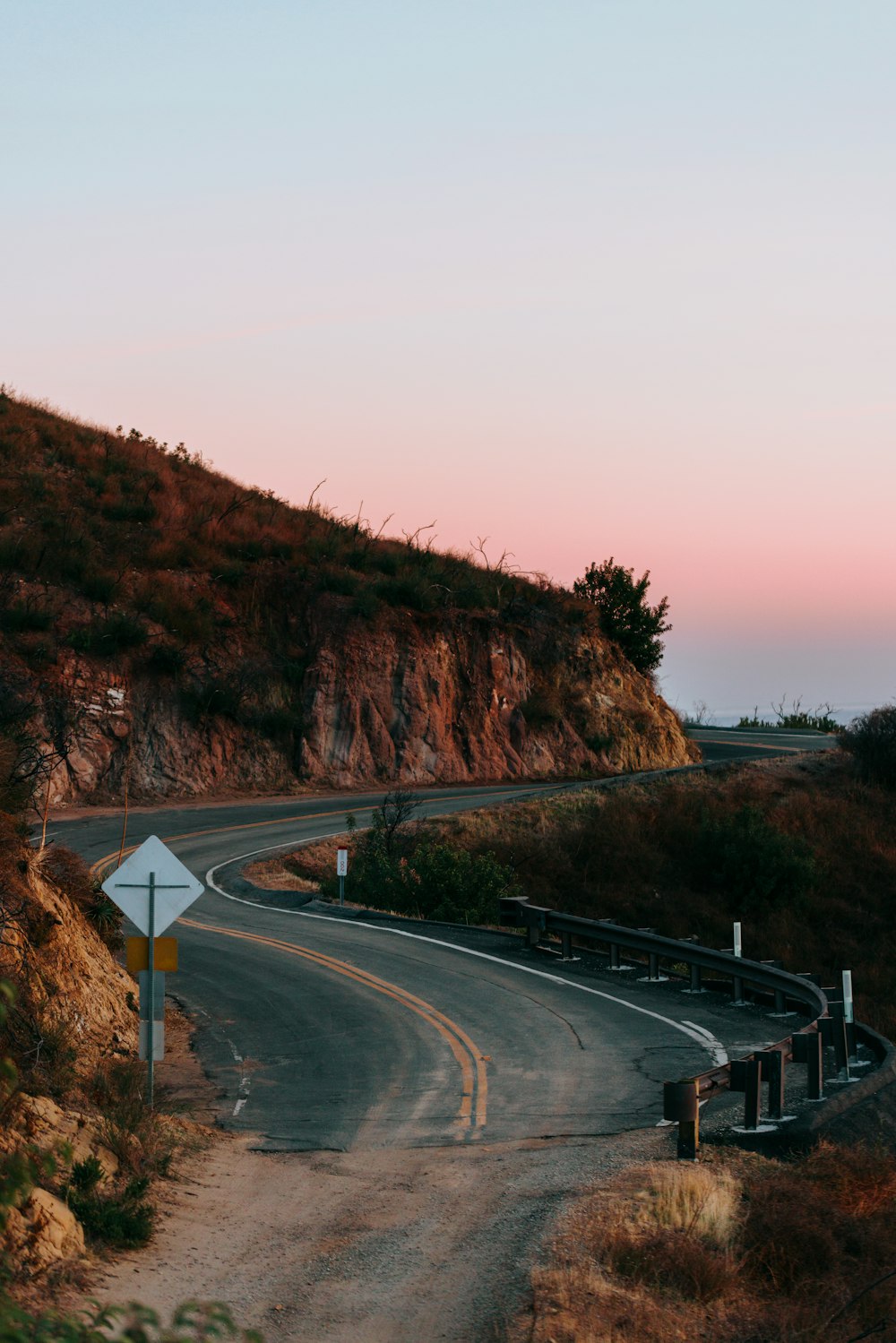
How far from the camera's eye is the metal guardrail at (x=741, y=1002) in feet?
A: 37.8

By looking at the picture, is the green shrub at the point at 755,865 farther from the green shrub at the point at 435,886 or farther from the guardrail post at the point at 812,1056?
the guardrail post at the point at 812,1056

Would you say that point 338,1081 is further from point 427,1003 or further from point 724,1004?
point 724,1004

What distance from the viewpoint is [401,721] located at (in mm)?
49938

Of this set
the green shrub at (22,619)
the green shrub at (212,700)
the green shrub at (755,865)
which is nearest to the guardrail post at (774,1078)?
the green shrub at (755,865)

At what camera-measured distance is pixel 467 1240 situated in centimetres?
958

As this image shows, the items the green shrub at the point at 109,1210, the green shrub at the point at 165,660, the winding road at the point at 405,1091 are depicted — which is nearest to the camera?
the winding road at the point at 405,1091

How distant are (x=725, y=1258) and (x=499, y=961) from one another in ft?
42.5

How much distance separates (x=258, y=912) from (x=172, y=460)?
43.9 meters

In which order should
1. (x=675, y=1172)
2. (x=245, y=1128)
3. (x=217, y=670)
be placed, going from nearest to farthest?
(x=675, y=1172) < (x=245, y=1128) < (x=217, y=670)

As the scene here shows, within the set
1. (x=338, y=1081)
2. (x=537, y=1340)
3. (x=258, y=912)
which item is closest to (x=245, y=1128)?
(x=338, y=1081)

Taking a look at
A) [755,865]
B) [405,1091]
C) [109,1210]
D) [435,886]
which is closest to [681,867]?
[755,865]

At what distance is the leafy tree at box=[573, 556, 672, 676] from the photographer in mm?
60094

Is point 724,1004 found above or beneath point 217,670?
beneath

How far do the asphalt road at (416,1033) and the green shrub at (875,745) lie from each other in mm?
27490
